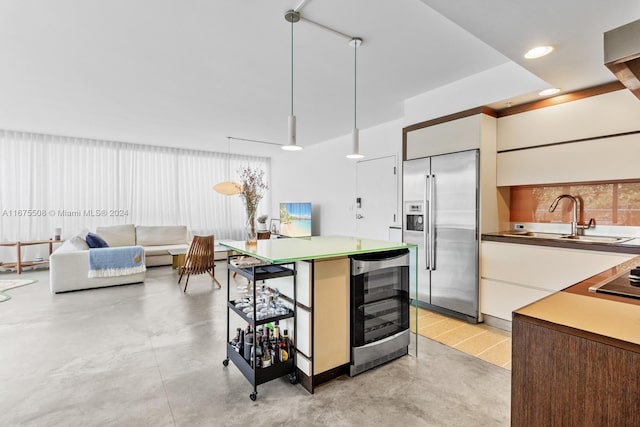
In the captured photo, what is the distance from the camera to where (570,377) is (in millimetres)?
858

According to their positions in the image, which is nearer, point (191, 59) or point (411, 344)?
point (411, 344)

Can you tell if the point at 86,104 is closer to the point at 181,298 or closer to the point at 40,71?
the point at 40,71

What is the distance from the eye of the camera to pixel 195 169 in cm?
757

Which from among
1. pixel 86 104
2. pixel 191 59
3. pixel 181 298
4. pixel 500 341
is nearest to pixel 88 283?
pixel 181 298

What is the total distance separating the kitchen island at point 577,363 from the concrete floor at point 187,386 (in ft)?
3.44

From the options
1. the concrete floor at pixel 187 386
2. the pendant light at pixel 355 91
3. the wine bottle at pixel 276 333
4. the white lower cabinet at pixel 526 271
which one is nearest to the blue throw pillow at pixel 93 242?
the concrete floor at pixel 187 386

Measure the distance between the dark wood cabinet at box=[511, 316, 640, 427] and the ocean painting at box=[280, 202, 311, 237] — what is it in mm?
5615

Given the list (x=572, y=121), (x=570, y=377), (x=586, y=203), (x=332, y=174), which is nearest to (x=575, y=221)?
(x=586, y=203)

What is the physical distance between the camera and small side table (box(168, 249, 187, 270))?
572cm

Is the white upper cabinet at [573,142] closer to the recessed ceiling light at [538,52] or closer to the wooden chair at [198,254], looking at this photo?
the recessed ceiling light at [538,52]

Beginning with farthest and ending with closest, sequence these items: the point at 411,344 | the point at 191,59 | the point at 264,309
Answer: the point at 191,59 < the point at 411,344 < the point at 264,309

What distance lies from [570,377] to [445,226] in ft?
8.77

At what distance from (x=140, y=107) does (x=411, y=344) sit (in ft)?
15.0

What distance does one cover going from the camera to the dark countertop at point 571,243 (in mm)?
2373
